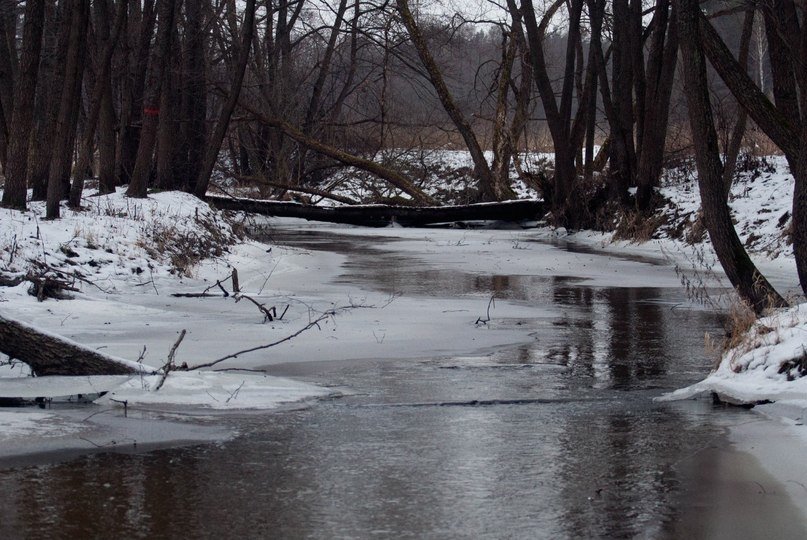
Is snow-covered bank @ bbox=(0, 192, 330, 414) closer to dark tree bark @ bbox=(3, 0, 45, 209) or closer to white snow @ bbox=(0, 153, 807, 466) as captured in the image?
white snow @ bbox=(0, 153, 807, 466)

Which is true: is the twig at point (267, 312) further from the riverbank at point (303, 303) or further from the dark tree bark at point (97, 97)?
the dark tree bark at point (97, 97)

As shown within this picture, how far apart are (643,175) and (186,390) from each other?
18802mm

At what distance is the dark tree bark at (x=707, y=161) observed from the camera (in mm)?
9914

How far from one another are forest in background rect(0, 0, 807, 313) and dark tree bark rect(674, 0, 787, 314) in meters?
0.02

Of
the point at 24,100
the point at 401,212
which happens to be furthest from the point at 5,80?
the point at 401,212

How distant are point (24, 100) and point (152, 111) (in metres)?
5.22

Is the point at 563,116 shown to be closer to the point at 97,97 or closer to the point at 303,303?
the point at 97,97

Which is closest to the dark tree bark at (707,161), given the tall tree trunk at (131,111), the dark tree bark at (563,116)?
the tall tree trunk at (131,111)

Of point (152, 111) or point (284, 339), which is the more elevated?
point (152, 111)

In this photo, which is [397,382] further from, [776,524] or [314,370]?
[776,524]

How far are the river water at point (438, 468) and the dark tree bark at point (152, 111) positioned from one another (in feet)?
42.9

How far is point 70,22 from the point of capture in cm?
Result: 1700

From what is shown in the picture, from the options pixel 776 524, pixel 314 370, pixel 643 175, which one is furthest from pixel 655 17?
pixel 776 524

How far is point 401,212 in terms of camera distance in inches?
1190
